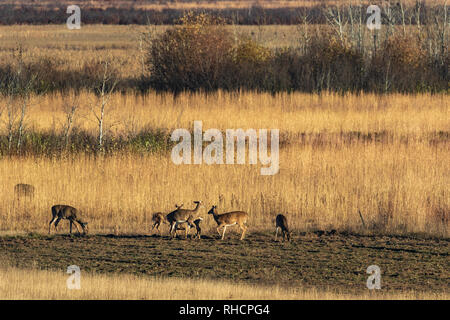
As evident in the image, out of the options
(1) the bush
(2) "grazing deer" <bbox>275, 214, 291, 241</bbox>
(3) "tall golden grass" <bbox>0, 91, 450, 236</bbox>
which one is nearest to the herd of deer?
(2) "grazing deer" <bbox>275, 214, 291, 241</bbox>

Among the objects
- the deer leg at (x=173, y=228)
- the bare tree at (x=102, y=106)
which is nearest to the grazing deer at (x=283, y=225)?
the deer leg at (x=173, y=228)

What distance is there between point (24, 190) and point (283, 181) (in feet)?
17.7

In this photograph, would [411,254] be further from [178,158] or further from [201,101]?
[201,101]

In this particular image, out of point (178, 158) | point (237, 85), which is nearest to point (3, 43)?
point (237, 85)

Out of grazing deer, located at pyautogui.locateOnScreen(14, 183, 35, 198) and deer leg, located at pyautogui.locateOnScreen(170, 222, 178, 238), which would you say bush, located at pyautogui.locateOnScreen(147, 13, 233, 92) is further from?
deer leg, located at pyautogui.locateOnScreen(170, 222, 178, 238)

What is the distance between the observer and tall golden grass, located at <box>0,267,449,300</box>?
10500mm

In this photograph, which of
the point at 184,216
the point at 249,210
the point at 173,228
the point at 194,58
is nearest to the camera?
the point at 184,216

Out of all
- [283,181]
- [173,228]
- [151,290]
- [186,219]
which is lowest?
[151,290]

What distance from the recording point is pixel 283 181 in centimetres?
1916

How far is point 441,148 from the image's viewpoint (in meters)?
23.2

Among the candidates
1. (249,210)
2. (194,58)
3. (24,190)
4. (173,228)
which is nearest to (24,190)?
(24,190)

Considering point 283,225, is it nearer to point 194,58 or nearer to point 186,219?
point 186,219

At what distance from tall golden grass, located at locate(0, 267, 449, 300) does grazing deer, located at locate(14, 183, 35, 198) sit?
19.5 feet

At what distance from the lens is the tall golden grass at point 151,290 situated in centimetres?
1050
